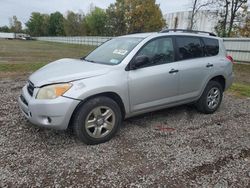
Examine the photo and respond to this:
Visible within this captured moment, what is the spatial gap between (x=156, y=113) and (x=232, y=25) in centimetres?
1906

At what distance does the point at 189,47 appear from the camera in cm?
465

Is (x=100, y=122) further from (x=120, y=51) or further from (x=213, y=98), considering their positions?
(x=213, y=98)

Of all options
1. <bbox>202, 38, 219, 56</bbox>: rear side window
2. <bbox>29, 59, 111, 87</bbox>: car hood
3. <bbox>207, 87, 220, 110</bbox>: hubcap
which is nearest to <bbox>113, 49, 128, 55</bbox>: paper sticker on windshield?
<bbox>29, 59, 111, 87</bbox>: car hood

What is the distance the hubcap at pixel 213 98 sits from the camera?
5055 mm

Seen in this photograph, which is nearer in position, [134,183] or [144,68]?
[134,183]

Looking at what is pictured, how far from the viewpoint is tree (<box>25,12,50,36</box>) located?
8500cm

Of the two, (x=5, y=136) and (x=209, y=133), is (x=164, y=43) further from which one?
(x=5, y=136)

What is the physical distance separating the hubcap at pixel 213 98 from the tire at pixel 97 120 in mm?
2297

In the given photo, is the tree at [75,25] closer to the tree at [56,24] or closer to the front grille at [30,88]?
the tree at [56,24]

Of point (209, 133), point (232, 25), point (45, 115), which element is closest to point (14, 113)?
point (45, 115)

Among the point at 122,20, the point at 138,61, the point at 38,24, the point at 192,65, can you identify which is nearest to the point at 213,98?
the point at 192,65

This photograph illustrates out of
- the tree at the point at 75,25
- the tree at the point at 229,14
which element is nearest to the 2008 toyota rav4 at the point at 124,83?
the tree at the point at 229,14

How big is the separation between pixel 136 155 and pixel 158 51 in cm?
187

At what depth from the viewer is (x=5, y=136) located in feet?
12.2
